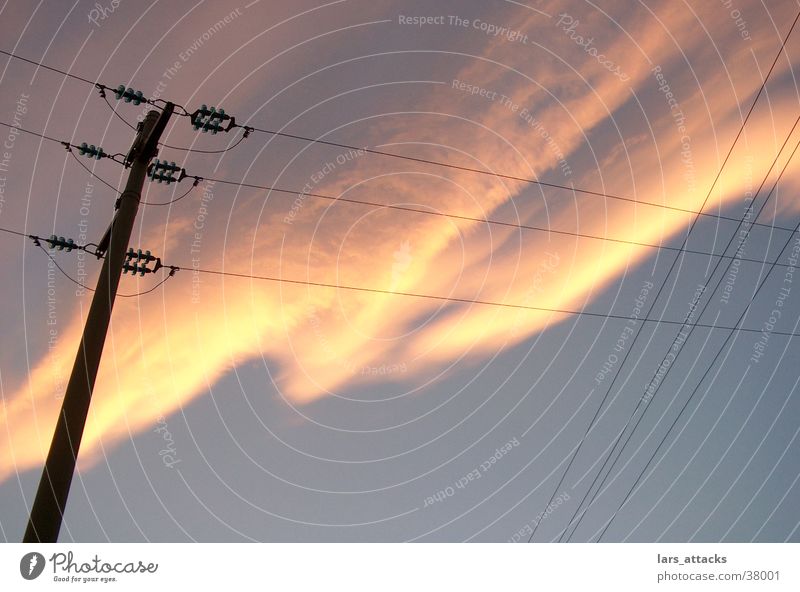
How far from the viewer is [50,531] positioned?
300 inches

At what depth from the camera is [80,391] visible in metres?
8.43

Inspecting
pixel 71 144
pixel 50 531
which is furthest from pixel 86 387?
pixel 71 144

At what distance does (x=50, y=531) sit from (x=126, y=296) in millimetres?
5620

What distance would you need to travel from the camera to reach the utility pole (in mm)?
7688
